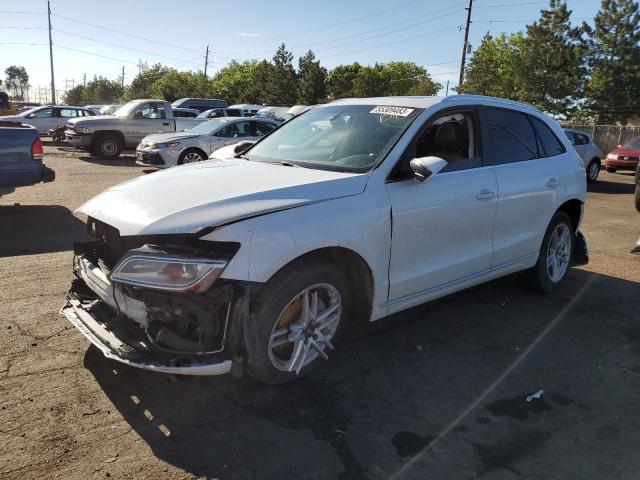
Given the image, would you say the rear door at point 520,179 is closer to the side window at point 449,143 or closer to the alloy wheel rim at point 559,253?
the side window at point 449,143

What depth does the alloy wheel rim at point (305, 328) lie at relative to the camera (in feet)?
10.8

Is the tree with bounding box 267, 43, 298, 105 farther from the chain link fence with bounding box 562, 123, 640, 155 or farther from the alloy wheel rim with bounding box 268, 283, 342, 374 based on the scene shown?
the alloy wheel rim with bounding box 268, 283, 342, 374

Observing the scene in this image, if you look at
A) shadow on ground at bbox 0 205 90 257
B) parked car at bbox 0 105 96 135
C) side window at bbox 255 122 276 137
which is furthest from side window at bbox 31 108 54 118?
shadow on ground at bbox 0 205 90 257

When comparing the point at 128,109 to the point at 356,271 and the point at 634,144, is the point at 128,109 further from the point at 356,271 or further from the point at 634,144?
the point at 634,144

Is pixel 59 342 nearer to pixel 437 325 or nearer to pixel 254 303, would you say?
pixel 254 303

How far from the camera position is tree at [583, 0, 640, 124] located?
1651 inches

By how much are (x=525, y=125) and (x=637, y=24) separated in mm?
45941

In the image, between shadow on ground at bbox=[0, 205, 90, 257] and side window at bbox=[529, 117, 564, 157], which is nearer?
side window at bbox=[529, 117, 564, 157]

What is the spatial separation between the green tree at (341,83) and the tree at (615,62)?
26186 millimetres

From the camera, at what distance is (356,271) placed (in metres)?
3.56

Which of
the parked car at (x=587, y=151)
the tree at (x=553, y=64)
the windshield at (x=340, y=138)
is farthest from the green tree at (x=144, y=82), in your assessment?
the windshield at (x=340, y=138)

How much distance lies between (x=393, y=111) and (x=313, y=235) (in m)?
1.55

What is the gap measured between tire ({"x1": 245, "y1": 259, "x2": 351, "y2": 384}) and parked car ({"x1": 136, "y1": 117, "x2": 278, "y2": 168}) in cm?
1055

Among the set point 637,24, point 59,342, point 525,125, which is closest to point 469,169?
point 525,125
